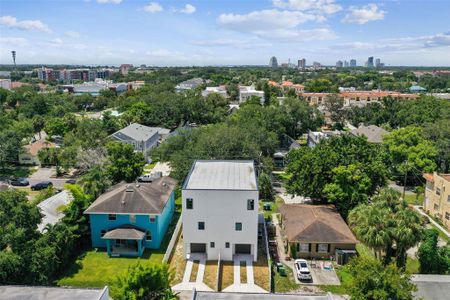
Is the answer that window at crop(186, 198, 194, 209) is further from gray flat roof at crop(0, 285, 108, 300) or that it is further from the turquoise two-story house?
gray flat roof at crop(0, 285, 108, 300)

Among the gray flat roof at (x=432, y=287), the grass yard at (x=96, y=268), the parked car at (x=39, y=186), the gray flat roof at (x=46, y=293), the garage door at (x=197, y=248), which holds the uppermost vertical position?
the gray flat roof at (x=46, y=293)

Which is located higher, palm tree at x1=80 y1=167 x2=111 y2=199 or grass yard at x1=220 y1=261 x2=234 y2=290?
palm tree at x1=80 y1=167 x2=111 y2=199

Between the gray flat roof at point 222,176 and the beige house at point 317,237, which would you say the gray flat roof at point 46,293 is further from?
the beige house at point 317,237

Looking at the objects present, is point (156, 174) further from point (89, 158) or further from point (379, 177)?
point (379, 177)

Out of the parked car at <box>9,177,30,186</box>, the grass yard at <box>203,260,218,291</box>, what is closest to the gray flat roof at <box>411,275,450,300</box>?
the grass yard at <box>203,260,218,291</box>

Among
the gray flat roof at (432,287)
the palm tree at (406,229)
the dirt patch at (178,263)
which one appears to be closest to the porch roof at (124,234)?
the dirt patch at (178,263)

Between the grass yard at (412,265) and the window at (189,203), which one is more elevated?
the window at (189,203)
